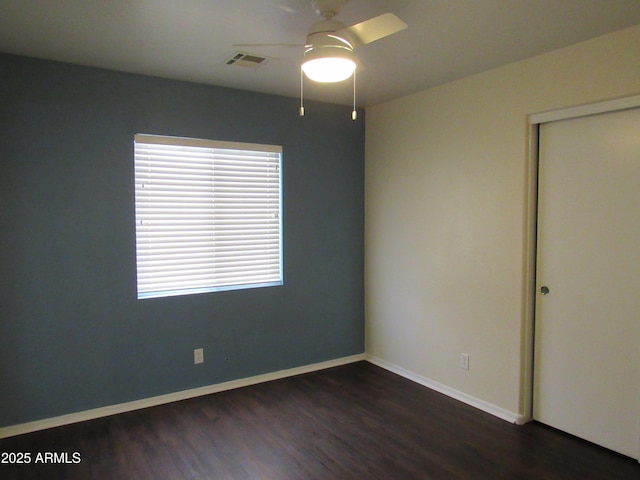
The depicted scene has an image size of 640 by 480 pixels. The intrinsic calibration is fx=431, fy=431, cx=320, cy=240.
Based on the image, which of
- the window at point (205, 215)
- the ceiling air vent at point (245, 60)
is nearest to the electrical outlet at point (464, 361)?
the window at point (205, 215)

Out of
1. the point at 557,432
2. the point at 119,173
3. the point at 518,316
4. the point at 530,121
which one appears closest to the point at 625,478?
the point at 557,432

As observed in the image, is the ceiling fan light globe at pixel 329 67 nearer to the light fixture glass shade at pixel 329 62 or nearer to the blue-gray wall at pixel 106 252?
the light fixture glass shade at pixel 329 62

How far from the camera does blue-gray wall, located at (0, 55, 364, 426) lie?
287 cm

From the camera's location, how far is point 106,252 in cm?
314

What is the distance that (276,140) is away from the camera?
3.83 meters

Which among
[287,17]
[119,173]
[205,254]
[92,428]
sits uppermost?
[287,17]

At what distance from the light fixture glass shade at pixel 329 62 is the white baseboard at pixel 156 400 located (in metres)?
2.67

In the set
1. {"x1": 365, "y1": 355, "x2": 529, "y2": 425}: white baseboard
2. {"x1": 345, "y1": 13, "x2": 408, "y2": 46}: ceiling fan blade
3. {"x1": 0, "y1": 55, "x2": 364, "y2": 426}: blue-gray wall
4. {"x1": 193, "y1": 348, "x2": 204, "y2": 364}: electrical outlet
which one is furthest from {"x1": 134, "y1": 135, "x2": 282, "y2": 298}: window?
{"x1": 345, "y1": 13, "x2": 408, "y2": 46}: ceiling fan blade

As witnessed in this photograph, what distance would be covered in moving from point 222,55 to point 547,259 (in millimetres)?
2568

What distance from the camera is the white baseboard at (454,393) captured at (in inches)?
120

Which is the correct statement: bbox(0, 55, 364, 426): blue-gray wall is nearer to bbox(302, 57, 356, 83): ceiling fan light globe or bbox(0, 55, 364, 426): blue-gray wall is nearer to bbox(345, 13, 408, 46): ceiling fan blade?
bbox(302, 57, 356, 83): ceiling fan light globe

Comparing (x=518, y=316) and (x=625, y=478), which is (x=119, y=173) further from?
(x=625, y=478)

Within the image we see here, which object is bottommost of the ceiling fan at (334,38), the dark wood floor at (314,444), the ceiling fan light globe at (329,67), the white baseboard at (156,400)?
the dark wood floor at (314,444)

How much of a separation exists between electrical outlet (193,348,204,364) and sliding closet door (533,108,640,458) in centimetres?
254
